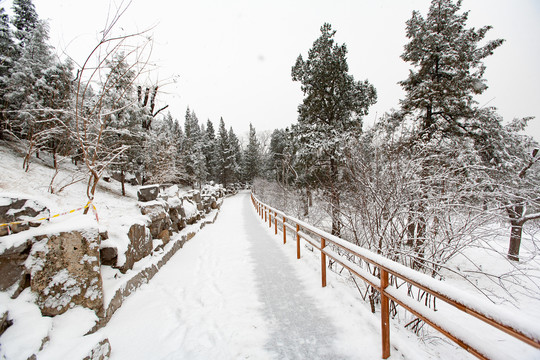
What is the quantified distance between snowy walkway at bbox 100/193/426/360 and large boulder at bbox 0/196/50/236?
1.60 meters

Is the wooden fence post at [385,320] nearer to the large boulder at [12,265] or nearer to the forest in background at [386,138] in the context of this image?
the forest in background at [386,138]

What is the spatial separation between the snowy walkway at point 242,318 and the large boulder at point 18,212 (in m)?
1.60

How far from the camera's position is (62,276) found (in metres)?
2.46

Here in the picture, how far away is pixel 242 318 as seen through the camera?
2.92 m

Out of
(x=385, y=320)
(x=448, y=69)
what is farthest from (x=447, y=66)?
(x=385, y=320)

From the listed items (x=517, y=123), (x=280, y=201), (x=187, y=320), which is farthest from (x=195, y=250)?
(x=517, y=123)

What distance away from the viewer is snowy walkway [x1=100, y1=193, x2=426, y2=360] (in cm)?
232

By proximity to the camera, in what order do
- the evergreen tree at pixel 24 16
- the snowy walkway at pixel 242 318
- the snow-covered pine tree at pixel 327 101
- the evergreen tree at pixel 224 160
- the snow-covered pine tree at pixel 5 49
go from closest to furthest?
the snowy walkway at pixel 242 318 → the snow-covered pine tree at pixel 327 101 → the snow-covered pine tree at pixel 5 49 → the evergreen tree at pixel 24 16 → the evergreen tree at pixel 224 160

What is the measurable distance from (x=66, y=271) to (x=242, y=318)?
219 cm

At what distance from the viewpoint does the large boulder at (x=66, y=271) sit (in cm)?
234

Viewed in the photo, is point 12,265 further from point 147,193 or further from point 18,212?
point 147,193

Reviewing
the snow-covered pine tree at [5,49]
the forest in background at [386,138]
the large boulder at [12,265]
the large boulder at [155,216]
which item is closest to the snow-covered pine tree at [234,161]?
the forest in background at [386,138]

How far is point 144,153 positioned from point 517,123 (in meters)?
27.2

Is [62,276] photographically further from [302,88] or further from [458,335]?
[302,88]
